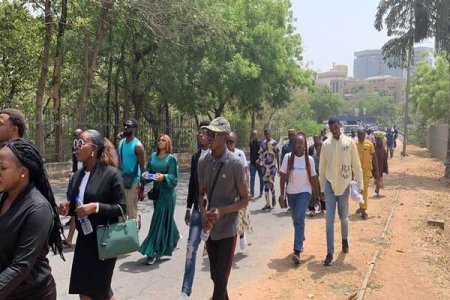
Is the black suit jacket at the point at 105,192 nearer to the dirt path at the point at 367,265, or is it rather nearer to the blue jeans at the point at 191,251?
the blue jeans at the point at 191,251

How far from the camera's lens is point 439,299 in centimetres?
581

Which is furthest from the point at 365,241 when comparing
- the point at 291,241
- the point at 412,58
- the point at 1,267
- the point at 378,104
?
the point at 378,104

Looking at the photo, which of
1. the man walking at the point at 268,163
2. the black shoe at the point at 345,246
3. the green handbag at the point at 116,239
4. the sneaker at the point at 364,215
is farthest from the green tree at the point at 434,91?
the green handbag at the point at 116,239

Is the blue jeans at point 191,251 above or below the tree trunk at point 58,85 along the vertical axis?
below

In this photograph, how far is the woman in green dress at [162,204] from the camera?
257 inches

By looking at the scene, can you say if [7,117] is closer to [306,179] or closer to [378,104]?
[306,179]

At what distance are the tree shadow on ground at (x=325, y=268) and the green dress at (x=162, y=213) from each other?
1920 mm

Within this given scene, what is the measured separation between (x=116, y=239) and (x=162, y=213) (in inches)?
119

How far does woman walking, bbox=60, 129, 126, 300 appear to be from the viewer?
3.68 meters

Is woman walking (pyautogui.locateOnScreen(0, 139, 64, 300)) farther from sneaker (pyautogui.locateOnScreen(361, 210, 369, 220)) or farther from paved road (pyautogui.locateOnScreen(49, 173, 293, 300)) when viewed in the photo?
sneaker (pyautogui.locateOnScreen(361, 210, 369, 220))

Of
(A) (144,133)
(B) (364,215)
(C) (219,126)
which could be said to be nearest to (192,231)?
(C) (219,126)

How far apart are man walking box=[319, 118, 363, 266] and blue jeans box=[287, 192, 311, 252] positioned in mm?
339

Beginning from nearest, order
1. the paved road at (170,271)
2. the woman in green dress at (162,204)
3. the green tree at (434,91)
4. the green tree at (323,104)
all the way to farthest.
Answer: the paved road at (170,271)
the woman in green dress at (162,204)
the green tree at (434,91)
the green tree at (323,104)

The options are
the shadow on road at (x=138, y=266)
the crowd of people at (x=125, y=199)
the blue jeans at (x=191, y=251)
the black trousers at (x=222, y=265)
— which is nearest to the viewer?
the crowd of people at (x=125, y=199)
